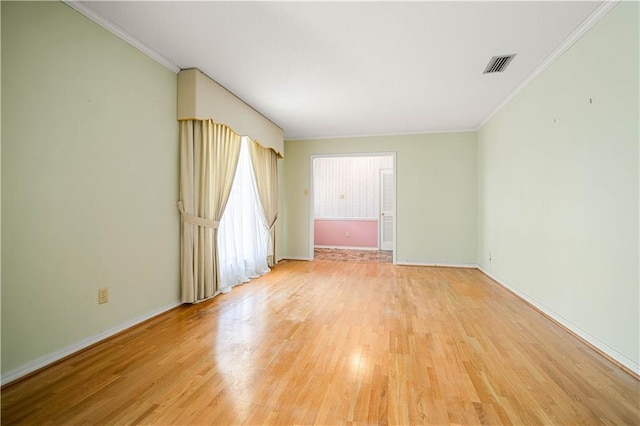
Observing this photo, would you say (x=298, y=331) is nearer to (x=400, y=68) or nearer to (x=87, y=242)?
(x=87, y=242)

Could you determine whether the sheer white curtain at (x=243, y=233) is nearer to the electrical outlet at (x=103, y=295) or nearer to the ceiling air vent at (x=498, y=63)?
the electrical outlet at (x=103, y=295)

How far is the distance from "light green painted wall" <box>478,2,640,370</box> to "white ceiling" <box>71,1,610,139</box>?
1.11ft

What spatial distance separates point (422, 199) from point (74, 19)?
16.9ft

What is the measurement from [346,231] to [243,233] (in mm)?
3809

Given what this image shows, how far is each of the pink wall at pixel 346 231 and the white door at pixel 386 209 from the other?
183 mm

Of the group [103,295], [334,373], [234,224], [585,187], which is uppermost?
[585,187]

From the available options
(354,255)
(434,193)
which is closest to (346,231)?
(354,255)

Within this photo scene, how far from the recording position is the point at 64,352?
6.48 ft

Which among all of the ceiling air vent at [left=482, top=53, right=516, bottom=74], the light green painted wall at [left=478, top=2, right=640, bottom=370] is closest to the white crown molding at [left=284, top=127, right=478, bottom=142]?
the light green painted wall at [left=478, top=2, right=640, bottom=370]

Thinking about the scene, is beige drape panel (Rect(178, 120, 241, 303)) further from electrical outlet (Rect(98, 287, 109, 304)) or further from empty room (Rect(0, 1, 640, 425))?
electrical outlet (Rect(98, 287, 109, 304))

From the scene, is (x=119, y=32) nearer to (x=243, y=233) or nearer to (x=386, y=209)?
(x=243, y=233)

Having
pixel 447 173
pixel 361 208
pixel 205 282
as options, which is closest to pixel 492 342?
pixel 205 282

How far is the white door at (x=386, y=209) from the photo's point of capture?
737 centimetres

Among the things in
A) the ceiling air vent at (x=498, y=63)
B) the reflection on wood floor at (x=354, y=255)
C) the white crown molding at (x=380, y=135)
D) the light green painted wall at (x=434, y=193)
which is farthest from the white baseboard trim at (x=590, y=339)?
the white crown molding at (x=380, y=135)
